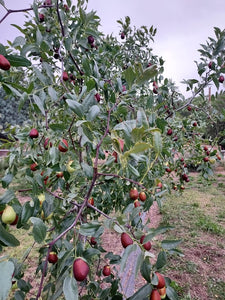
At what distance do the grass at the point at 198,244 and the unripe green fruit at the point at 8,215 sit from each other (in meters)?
0.87

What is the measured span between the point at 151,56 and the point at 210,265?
215cm

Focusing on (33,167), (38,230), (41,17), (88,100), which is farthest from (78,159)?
(41,17)

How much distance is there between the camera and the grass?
78.0 inches

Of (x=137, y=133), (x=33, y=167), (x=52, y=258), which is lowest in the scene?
(x=52, y=258)

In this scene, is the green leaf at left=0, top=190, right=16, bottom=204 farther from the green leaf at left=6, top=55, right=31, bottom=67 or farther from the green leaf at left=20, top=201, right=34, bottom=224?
the green leaf at left=6, top=55, right=31, bottom=67

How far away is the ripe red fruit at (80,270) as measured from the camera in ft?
1.58

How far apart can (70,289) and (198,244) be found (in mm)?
2650

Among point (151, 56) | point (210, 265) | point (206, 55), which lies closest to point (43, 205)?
point (206, 55)

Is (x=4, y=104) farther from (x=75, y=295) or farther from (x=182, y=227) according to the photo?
(x=75, y=295)

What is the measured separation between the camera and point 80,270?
49cm

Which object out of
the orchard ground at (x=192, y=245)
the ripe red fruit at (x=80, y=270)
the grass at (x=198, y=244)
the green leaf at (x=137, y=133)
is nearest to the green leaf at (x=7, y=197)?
the ripe red fruit at (x=80, y=270)

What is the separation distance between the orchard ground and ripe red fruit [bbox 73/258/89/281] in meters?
0.78

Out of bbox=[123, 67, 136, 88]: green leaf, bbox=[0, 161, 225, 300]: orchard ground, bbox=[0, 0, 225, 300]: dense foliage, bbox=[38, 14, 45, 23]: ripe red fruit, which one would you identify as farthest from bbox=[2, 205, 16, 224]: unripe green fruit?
bbox=[38, 14, 45, 23]: ripe red fruit

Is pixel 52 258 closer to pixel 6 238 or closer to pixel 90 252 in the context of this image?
pixel 90 252
